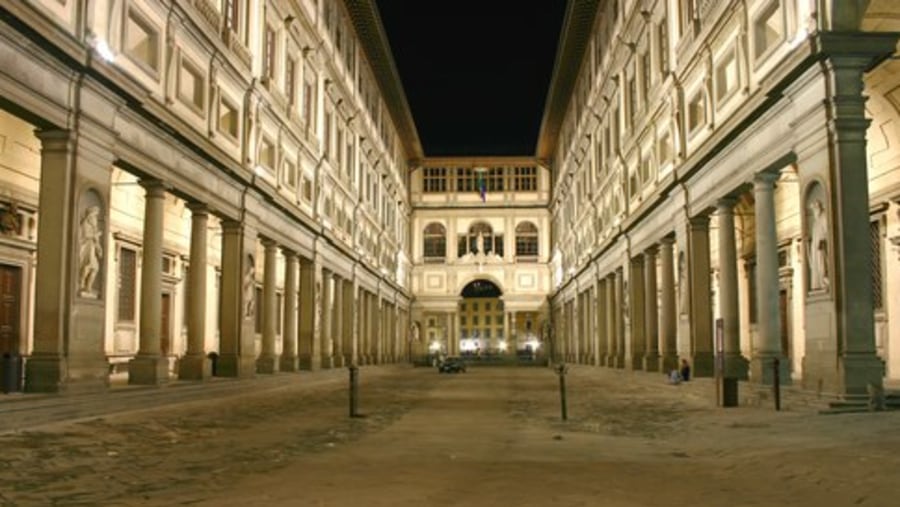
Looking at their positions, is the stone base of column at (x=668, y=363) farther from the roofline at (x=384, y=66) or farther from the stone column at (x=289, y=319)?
the roofline at (x=384, y=66)

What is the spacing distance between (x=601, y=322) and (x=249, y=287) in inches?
994

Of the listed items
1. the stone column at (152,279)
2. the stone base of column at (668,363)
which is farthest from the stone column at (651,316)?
the stone column at (152,279)

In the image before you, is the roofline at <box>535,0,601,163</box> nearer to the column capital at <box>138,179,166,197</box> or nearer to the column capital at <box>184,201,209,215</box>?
the column capital at <box>184,201,209,215</box>

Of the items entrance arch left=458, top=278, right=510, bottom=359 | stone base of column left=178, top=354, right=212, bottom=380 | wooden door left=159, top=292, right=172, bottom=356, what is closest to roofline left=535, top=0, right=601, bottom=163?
wooden door left=159, top=292, right=172, bottom=356

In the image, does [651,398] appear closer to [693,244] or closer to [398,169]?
[693,244]

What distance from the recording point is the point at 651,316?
3531cm

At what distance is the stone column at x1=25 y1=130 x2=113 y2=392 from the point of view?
656 inches

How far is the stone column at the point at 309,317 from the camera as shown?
39.7 meters

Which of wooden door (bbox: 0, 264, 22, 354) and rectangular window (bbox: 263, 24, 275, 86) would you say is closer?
wooden door (bbox: 0, 264, 22, 354)

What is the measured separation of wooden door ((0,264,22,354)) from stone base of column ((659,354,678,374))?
21.7 m

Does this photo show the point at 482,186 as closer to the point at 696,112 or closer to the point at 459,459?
the point at 696,112

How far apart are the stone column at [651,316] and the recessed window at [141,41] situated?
20.9 meters

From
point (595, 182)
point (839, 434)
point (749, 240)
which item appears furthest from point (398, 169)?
point (839, 434)

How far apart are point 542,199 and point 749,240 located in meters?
47.6
